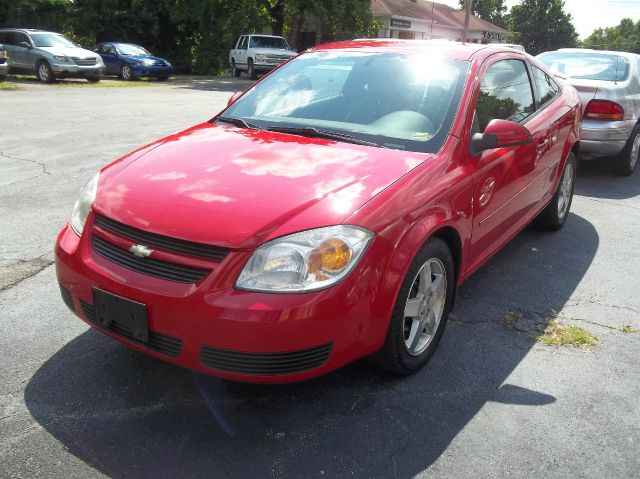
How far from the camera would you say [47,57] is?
57.8 feet

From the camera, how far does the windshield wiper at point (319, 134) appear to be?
10.8 ft

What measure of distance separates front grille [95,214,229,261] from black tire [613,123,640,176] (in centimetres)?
684

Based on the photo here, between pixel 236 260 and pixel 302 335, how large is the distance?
0.40 meters

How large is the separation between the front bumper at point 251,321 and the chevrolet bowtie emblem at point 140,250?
0.27 ft

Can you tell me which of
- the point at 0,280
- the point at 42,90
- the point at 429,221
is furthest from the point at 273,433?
the point at 42,90

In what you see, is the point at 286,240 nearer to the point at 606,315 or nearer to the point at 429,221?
the point at 429,221

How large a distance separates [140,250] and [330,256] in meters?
0.80

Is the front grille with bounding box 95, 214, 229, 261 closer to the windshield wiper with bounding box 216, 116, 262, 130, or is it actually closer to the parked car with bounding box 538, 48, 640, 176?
the windshield wiper with bounding box 216, 116, 262, 130

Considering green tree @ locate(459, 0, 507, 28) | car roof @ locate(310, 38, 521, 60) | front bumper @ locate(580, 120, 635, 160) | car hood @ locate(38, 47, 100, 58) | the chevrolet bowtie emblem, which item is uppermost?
green tree @ locate(459, 0, 507, 28)

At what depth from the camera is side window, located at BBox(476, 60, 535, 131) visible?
3.69 m

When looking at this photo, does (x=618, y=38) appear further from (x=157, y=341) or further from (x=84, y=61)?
(x=157, y=341)

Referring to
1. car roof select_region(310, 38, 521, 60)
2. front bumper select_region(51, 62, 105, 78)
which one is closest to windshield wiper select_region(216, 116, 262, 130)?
car roof select_region(310, 38, 521, 60)

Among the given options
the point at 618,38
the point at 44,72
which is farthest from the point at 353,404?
the point at 618,38

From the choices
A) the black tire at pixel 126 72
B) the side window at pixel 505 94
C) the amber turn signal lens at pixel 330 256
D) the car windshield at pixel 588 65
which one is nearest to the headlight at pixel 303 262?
the amber turn signal lens at pixel 330 256
